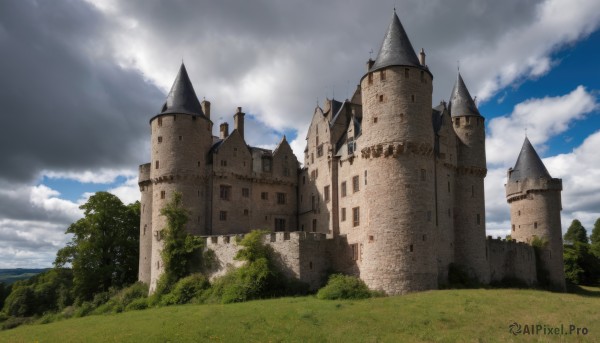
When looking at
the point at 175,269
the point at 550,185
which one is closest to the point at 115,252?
the point at 175,269

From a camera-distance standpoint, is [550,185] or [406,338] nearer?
[406,338]

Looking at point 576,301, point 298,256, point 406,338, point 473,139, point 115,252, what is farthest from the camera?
point 115,252

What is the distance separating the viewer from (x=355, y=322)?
2731cm

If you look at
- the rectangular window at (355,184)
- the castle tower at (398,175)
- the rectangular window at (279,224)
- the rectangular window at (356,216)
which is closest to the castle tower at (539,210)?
the castle tower at (398,175)

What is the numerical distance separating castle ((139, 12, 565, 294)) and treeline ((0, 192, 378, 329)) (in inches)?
59.8

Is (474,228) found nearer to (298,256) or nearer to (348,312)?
(298,256)

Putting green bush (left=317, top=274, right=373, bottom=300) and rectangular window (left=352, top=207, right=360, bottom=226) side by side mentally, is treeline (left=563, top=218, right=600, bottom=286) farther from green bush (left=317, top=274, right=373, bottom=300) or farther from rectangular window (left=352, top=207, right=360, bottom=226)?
green bush (left=317, top=274, right=373, bottom=300)

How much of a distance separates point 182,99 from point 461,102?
25569 millimetres

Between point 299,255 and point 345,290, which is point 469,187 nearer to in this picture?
point 345,290

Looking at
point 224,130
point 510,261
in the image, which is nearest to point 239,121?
point 224,130

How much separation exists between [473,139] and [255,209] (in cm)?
2091

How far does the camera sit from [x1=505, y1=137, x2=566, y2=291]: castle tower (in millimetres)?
56938

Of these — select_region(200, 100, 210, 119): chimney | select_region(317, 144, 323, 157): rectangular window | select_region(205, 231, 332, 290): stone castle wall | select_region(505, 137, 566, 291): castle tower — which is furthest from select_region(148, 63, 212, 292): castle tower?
select_region(505, 137, 566, 291): castle tower

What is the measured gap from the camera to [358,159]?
4338 cm
